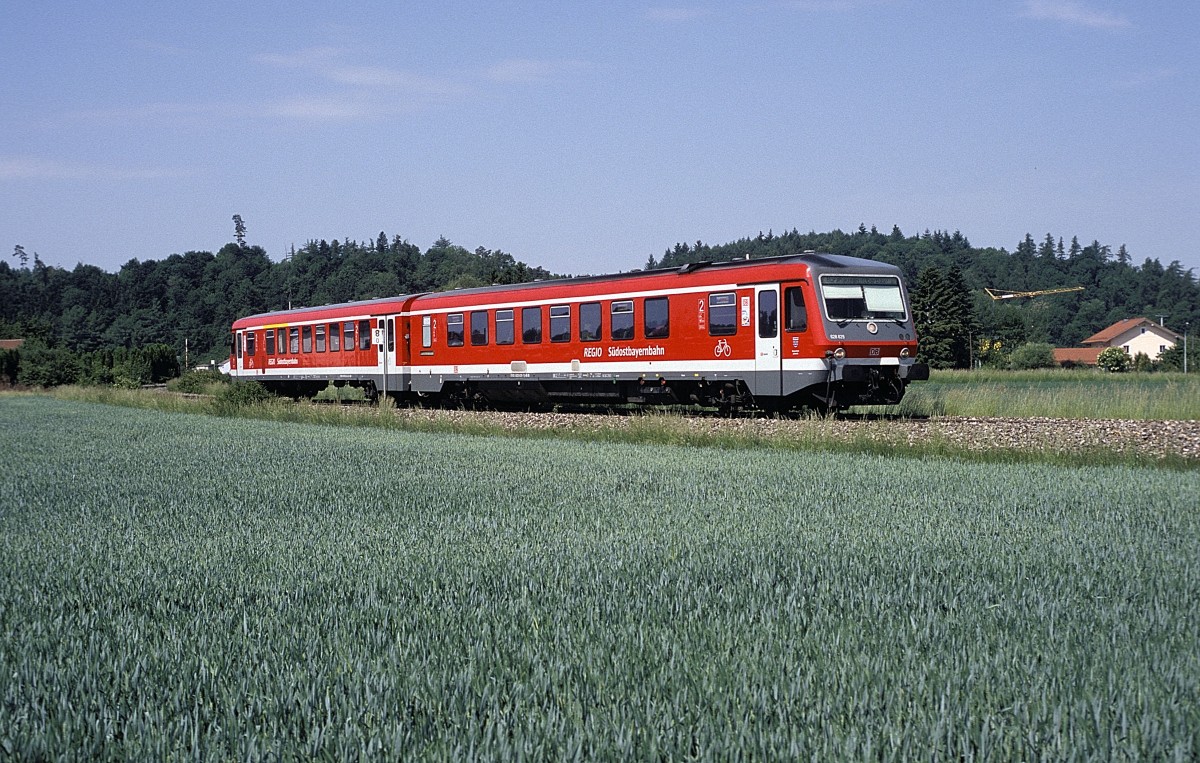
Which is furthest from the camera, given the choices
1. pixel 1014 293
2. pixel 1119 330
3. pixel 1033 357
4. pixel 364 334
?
pixel 1014 293

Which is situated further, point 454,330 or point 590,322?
point 454,330

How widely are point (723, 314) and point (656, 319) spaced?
6.00 ft

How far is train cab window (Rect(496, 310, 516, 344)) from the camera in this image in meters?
25.9

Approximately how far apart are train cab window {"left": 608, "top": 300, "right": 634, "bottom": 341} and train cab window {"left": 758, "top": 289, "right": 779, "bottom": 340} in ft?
11.2

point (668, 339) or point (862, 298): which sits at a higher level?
point (862, 298)

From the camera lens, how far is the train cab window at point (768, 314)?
65.5 ft

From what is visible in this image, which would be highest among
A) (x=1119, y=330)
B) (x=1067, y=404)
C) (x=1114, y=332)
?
(x=1119, y=330)

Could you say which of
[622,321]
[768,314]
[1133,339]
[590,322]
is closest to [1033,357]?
[1133,339]

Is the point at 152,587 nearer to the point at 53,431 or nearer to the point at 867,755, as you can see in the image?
the point at 867,755

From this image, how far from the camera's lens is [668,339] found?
21875 millimetres

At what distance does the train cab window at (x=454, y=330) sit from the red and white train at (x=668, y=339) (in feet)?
0.10

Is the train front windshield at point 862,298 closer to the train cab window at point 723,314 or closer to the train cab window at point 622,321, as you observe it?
the train cab window at point 723,314

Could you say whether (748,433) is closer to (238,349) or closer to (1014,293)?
(238,349)

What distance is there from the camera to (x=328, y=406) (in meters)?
26.5
